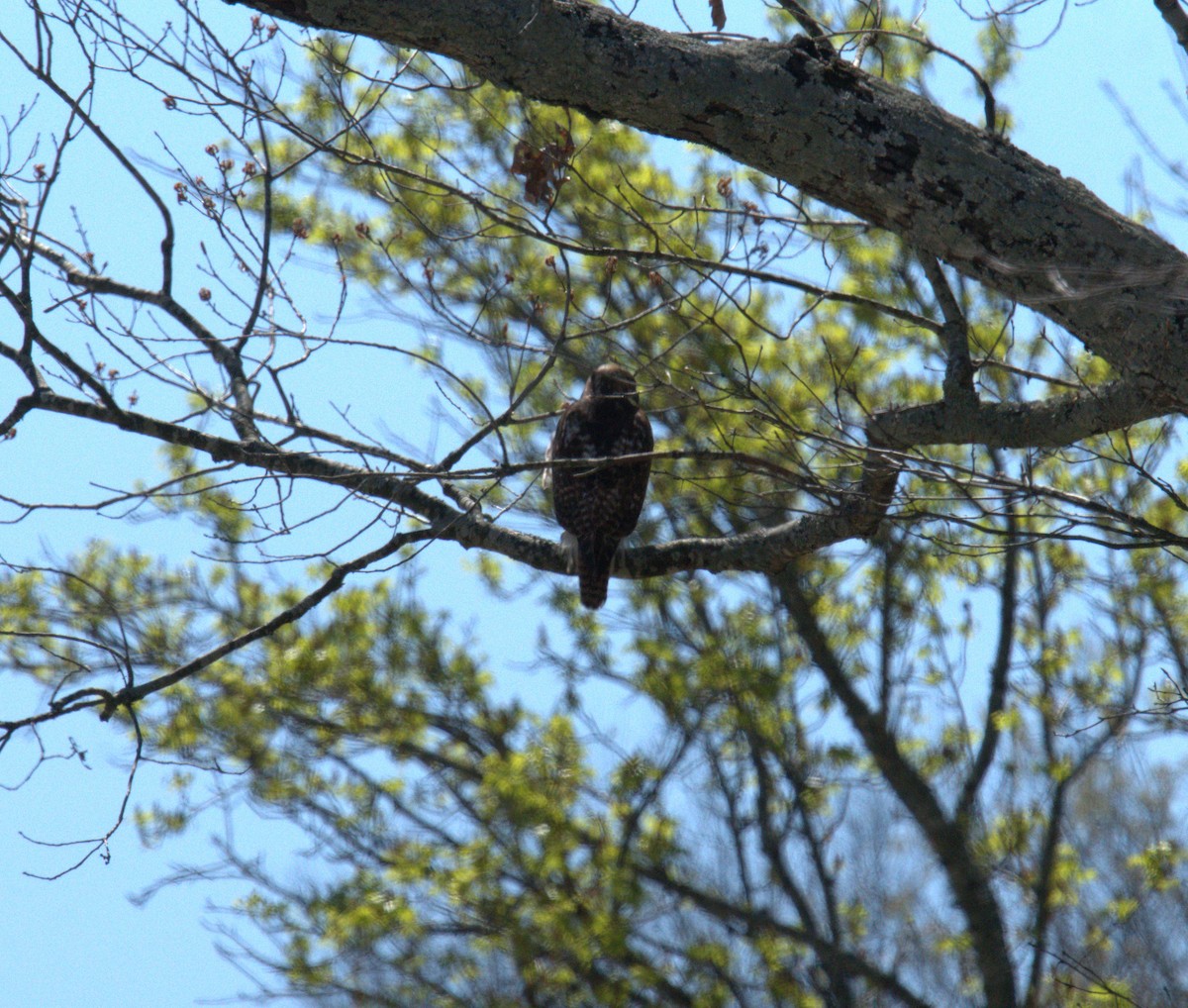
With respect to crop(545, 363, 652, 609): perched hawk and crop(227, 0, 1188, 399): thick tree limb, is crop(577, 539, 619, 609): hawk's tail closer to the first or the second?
crop(545, 363, 652, 609): perched hawk

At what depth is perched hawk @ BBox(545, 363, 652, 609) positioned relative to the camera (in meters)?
6.14

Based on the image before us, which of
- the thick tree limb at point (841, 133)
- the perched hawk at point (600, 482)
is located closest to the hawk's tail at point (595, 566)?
the perched hawk at point (600, 482)

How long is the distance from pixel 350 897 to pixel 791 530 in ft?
20.9

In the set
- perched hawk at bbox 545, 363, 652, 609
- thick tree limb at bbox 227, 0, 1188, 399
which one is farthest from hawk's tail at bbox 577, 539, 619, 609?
thick tree limb at bbox 227, 0, 1188, 399

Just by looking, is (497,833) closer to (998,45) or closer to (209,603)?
(209,603)

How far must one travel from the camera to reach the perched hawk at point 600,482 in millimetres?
6137

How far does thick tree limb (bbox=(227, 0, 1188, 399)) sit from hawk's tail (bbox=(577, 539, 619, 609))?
2792 mm

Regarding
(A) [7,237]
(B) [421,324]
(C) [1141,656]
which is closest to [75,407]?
(A) [7,237]

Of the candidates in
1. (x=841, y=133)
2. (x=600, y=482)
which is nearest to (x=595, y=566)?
(x=600, y=482)

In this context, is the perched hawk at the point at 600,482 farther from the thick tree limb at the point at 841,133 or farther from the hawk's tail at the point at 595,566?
the thick tree limb at the point at 841,133

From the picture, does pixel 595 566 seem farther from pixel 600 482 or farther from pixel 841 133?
pixel 841 133

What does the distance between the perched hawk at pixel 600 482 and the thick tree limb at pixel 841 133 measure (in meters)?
2.69

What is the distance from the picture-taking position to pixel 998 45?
33.0 ft

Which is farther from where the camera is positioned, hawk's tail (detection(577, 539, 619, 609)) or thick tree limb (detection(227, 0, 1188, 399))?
hawk's tail (detection(577, 539, 619, 609))
